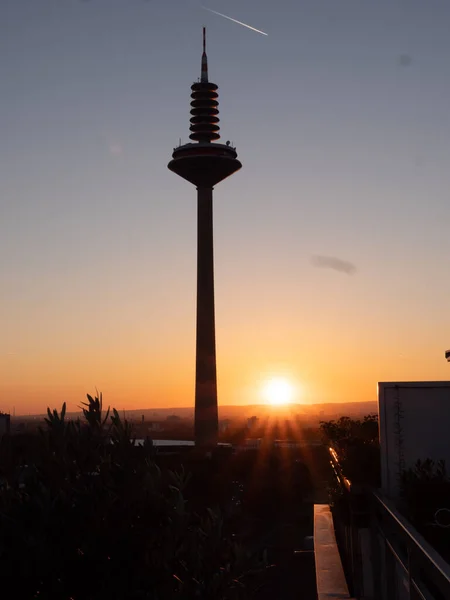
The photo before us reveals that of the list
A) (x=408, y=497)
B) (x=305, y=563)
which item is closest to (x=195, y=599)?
(x=408, y=497)

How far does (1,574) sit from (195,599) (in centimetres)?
215

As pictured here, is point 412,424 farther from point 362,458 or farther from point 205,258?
point 205,258

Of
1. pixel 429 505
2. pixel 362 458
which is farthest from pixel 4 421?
pixel 429 505

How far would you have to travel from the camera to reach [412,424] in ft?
56.4

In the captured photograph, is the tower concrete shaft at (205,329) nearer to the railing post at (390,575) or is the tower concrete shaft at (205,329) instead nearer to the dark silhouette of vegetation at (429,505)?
the railing post at (390,575)

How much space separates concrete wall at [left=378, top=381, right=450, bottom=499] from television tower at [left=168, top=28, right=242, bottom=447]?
3766 inches

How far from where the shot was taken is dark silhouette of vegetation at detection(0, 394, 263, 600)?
28.7 ft

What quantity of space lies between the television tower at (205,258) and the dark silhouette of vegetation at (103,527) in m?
103

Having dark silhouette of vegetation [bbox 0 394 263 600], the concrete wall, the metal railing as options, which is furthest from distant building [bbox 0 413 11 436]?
dark silhouette of vegetation [bbox 0 394 263 600]

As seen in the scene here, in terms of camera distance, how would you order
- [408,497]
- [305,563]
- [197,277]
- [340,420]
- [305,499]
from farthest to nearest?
1. [197,277]
2. [305,499]
3. [305,563]
4. [340,420]
5. [408,497]

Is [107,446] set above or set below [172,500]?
above

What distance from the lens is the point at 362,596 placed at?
1959 centimetres

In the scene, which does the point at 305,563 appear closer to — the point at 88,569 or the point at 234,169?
the point at 88,569

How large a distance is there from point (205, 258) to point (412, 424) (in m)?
96.5
